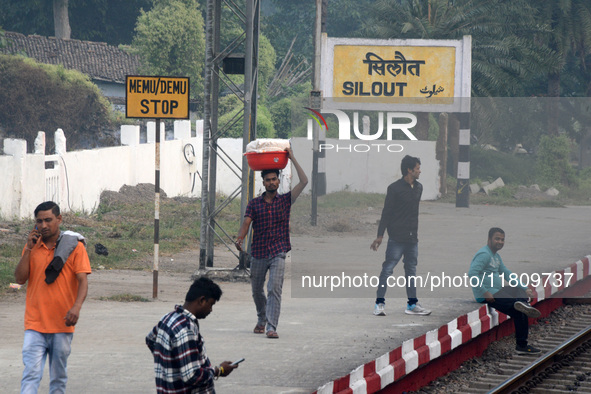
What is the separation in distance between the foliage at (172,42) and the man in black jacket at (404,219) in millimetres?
32457

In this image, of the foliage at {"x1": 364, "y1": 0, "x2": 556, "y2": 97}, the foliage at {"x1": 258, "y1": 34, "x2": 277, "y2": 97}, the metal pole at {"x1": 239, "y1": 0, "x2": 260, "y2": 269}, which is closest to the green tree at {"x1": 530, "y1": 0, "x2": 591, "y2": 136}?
the foliage at {"x1": 364, "y1": 0, "x2": 556, "y2": 97}

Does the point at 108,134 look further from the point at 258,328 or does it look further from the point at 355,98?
the point at 258,328

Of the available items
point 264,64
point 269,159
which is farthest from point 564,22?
point 269,159

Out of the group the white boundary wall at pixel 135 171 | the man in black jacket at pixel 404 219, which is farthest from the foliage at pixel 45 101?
the man in black jacket at pixel 404 219

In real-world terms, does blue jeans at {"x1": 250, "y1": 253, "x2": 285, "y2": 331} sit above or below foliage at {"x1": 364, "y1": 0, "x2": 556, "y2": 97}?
below

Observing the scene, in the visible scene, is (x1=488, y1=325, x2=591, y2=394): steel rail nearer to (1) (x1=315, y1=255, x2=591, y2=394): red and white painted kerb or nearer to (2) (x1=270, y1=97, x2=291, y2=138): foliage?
(1) (x1=315, y1=255, x2=591, y2=394): red and white painted kerb

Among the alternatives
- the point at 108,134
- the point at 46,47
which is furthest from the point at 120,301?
the point at 46,47

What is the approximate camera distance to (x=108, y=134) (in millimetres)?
39188

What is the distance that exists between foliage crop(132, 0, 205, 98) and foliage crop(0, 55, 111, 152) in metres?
4.67

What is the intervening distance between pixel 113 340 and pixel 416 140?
4792 mm

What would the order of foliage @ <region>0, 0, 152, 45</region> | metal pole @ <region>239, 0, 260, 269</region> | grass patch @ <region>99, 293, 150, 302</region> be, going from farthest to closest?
1. foliage @ <region>0, 0, 152, 45</region>
2. metal pole @ <region>239, 0, 260, 269</region>
3. grass patch @ <region>99, 293, 150, 302</region>

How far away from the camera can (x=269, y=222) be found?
9.05m

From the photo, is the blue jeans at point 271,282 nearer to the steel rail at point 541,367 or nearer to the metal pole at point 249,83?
the steel rail at point 541,367

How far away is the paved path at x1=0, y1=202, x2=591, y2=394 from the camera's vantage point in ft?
25.3
